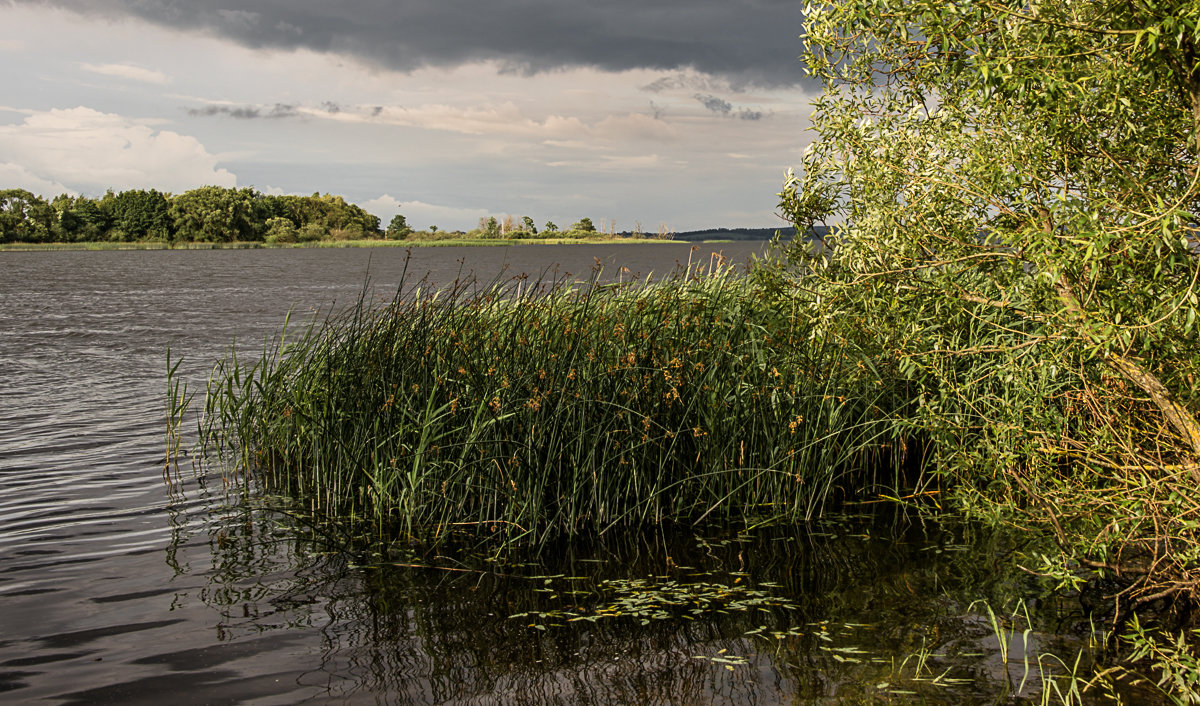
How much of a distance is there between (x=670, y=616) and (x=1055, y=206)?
3.70m

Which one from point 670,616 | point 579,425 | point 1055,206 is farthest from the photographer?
point 579,425

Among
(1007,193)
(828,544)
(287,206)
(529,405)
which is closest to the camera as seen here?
(1007,193)

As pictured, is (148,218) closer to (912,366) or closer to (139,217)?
(139,217)

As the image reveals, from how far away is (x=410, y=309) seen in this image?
9711mm

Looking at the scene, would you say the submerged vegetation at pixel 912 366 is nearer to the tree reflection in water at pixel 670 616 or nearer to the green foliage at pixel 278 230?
the tree reflection in water at pixel 670 616

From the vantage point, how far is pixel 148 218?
14538cm

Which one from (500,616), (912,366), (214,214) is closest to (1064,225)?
(912,366)

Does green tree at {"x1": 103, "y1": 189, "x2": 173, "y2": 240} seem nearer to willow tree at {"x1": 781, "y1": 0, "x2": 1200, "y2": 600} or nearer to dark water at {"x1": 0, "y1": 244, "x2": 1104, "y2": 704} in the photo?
dark water at {"x1": 0, "y1": 244, "x2": 1104, "y2": 704}

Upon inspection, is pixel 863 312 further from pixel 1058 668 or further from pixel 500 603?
pixel 500 603

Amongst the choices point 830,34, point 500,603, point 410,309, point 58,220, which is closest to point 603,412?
point 500,603

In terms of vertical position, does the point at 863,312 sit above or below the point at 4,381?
above

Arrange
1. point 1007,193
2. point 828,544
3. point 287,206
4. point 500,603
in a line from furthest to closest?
point 287,206 < point 828,544 < point 500,603 < point 1007,193

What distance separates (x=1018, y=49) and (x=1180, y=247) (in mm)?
1493

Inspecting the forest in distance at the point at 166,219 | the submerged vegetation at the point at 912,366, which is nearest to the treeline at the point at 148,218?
the forest in distance at the point at 166,219
